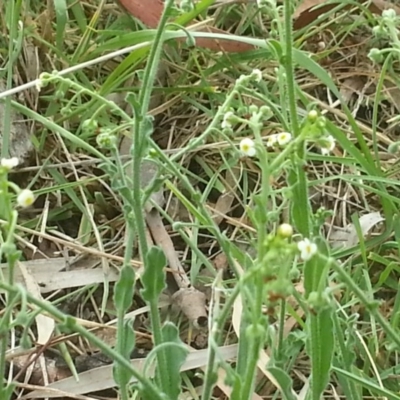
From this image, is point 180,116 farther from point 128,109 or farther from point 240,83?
point 240,83

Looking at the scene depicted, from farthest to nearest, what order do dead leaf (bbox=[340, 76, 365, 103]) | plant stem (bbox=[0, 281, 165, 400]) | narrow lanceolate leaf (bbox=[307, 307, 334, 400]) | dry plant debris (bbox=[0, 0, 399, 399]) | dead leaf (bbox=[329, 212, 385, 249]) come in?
dead leaf (bbox=[340, 76, 365, 103]), dead leaf (bbox=[329, 212, 385, 249]), dry plant debris (bbox=[0, 0, 399, 399]), narrow lanceolate leaf (bbox=[307, 307, 334, 400]), plant stem (bbox=[0, 281, 165, 400])

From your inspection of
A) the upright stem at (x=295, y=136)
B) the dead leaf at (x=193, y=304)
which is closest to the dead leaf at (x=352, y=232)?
the dead leaf at (x=193, y=304)

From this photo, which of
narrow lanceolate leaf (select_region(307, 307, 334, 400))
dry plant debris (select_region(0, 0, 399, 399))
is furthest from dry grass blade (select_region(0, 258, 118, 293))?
narrow lanceolate leaf (select_region(307, 307, 334, 400))

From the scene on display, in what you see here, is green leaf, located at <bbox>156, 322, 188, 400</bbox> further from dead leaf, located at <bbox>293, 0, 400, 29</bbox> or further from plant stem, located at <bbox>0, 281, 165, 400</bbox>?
dead leaf, located at <bbox>293, 0, 400, 29</bbox>

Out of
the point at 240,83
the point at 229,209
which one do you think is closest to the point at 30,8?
the point at 229,209

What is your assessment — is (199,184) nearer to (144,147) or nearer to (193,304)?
(193,304)

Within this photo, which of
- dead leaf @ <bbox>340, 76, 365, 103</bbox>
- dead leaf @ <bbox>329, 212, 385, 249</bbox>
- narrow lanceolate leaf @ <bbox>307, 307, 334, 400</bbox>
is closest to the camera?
narrow lanceolate leaf @ <bbox>307, 307, 334, 400</bbox>
